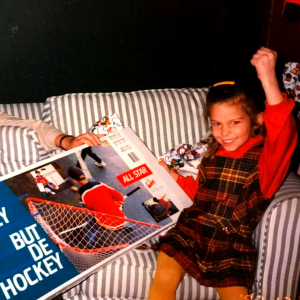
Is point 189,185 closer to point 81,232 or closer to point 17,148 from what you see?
point 81,232

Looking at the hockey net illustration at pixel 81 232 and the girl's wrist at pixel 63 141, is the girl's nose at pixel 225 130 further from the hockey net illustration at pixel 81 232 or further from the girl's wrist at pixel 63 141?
the girl's wrist at pixel 63 141

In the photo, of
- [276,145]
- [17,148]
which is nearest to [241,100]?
[276,145]

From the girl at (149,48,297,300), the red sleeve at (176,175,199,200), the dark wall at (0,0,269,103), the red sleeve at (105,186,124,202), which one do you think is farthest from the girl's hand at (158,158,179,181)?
the dark wall at (0,0,269,103)

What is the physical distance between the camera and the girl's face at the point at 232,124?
1.15 metres

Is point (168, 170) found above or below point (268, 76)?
below

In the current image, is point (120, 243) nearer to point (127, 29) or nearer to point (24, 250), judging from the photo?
Result: point (24, 250)

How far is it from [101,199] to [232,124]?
53cm

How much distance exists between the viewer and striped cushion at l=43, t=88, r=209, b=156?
56.7 inches

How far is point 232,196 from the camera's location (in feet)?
3.82

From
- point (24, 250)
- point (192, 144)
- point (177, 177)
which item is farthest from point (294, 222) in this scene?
point (24, 250)

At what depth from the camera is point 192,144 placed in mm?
1492

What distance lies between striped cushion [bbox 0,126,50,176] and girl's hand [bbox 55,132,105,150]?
0.10m

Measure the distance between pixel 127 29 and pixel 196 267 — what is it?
1377mm

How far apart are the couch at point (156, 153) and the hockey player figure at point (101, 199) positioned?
170 millimetres
